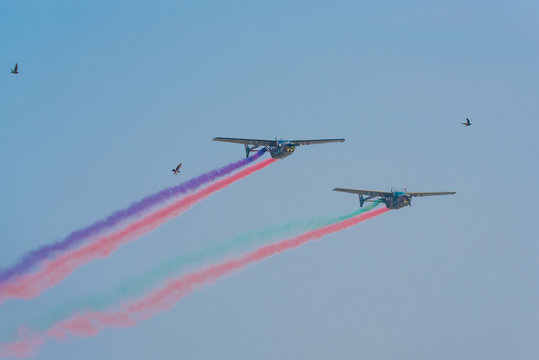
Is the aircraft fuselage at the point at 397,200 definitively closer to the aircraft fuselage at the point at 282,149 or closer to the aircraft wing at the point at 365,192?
the aircraft wing at the point at 365,192

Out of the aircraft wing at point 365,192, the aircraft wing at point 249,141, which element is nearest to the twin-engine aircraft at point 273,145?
the aircraft wing at point 249,141

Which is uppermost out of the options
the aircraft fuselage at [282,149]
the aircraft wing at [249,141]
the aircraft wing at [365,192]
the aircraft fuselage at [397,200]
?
the aircraft wing at [249,141]

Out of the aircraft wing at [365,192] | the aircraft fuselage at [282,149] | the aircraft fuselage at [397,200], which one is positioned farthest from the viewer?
the aircraft wing at [365,192]

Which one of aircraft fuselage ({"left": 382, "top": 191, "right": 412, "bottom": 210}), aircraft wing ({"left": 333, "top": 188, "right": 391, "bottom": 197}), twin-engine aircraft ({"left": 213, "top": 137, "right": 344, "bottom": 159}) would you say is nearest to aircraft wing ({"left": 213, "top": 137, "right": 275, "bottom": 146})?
twin-engine aircraft ({"left": 213, "top": 137, "right": 344, "bottom": 159})

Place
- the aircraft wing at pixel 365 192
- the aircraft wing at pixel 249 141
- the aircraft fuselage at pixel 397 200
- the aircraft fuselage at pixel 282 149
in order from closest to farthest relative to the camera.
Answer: the aircraft fuselage at pixel 282 149 → the aircraft wing at pixel 249 141 → the aircraft fuselage at pixel 397 200 → the aircraft wing at pixel 365 192

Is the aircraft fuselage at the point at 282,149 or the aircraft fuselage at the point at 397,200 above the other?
the aircraft fuselage at the point at 282,149

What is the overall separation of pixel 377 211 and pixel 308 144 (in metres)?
20.1

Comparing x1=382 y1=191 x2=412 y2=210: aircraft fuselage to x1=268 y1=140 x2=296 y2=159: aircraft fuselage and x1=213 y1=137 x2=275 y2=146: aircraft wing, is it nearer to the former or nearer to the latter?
x1=268 y1=140 x2=296 y2=159: aircraft fuselage

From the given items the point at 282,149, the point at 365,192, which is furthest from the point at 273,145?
the point at 365,192

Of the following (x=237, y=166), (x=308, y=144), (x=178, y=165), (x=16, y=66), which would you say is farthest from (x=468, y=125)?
(x=16, y=66)

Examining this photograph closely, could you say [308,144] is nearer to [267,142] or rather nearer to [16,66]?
[267,142]

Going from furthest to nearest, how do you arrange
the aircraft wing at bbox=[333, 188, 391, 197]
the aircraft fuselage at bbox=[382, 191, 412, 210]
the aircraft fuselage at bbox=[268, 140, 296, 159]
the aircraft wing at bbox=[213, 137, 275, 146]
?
1. the aircraft wing at bbox=[333, 188, 391, 197]
2. the aircraft fuselage at bbox=[382, 191, 412, 210]
3. the aircraft wing at bbox=[213, 137, 275, 146]
4. the aircraft fuselage at bbox=[268, 140, 296, 159]

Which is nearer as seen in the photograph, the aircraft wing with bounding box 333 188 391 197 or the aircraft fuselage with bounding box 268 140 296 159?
the aircraft fuselage with bounding box 268 140 296 159

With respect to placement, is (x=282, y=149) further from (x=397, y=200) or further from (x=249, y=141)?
(x=397, y=200)
